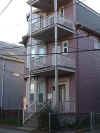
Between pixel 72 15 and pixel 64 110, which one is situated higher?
pixel 72 15

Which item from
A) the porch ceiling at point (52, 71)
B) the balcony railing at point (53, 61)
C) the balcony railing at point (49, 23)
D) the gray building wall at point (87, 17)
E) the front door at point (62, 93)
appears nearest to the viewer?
the porch ceiling at point (52, 71)

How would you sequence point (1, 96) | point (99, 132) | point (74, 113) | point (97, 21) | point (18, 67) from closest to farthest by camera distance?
1. point (99, 132)
2. point (74, 113)
3. point (97, 21)
4. point (1, 96)
5. point (18, 67)

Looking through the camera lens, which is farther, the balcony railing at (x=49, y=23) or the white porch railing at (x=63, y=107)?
the balcony railing at (x=49, y=23)

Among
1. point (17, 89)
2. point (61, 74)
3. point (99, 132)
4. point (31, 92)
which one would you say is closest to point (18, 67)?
point (17, 89)

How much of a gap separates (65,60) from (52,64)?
124 cm

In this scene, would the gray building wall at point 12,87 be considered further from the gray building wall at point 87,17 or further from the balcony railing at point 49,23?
the gray building wall at point 87,17

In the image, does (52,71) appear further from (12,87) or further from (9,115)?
(12,87)

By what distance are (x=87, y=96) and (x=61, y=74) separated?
278 cm

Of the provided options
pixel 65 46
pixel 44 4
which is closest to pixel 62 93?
pixel 65 46

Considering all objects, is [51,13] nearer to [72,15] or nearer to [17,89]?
[72,15]

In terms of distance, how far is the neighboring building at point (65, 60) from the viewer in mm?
19469

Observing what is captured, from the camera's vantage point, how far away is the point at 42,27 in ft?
67.8

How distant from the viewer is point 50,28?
20047 millimetres

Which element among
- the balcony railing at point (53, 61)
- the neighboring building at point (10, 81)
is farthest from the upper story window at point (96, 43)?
the neighboring building at point (10, 81)
